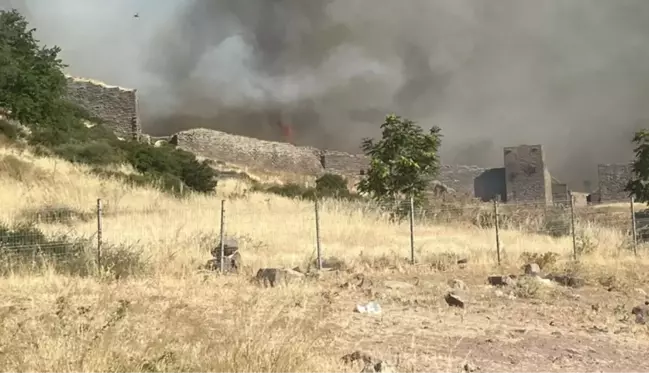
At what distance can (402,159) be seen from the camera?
23562 mm

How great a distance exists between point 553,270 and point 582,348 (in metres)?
7.27

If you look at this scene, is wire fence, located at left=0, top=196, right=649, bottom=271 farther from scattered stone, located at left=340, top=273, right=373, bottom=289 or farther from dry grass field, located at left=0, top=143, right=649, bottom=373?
scattered stone, located at left=340, top=273, right=373, bottom=289

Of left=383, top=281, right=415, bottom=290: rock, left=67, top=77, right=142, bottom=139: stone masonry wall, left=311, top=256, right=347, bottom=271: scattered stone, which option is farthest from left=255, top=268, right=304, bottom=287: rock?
left=67, top=77, right=142, bottom=139: stone masonry wall

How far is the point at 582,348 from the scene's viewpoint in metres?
7.80

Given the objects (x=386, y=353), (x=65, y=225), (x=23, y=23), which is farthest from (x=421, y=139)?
(x=23, y=23)

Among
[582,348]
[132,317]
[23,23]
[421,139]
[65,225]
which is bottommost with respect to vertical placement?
[582,348]

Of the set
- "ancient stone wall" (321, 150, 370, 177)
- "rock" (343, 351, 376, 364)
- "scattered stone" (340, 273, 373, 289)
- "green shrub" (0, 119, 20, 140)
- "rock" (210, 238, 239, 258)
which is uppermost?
"ancient stone wall" (321, 150, 370, 177)

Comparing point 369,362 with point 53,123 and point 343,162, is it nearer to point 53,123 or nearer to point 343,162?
point 53,123

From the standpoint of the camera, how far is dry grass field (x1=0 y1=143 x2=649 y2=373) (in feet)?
18.5

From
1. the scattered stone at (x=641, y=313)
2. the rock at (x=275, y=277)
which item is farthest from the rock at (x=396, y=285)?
the scattered stone at (x=641, y=313)

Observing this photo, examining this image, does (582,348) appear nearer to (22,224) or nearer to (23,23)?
(22,224)

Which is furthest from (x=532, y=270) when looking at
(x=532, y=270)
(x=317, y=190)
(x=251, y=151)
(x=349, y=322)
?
(x=251, y=151)

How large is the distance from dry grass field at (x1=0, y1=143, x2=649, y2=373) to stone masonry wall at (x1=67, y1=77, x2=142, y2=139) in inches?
1180

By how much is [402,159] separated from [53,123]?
52.6ft
